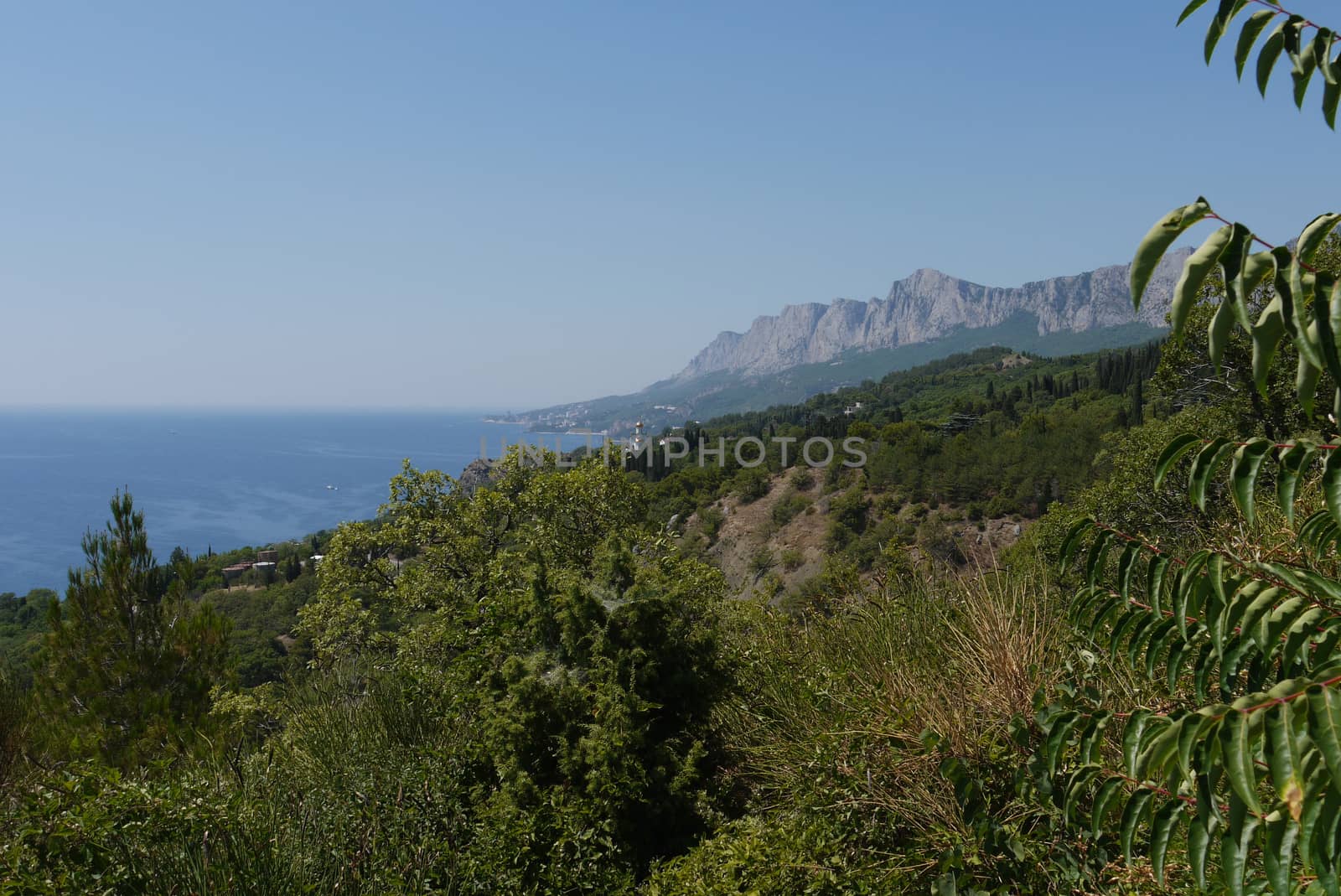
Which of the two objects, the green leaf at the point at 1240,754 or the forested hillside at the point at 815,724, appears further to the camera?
the forested hillside at the point at 815,724

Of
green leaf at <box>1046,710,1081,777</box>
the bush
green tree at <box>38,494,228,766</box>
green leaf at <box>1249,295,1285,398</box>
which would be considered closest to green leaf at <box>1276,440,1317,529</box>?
green leaf at <box>1249,295,1285,398</box>

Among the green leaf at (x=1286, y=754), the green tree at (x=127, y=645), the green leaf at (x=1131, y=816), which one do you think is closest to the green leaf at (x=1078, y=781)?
the green leaf at (x=1131, y=816)

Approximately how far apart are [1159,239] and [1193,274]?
134 mm

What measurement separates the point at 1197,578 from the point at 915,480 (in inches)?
2019

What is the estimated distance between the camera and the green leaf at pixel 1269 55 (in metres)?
1.79

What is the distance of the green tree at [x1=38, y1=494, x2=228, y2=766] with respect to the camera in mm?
9953

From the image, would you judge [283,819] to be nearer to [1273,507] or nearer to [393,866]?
[393,866]

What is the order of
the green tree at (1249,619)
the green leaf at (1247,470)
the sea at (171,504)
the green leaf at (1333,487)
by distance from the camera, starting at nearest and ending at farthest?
the green tree at (1249,619) < the green leaf at (1333,487) < the green leaf at (1247,470) < the sea at (171,504)

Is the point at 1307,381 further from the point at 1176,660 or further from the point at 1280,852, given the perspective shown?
the point at 1176,660

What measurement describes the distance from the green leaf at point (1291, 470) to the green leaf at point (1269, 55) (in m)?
0.84

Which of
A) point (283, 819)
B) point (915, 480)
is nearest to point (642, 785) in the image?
point (283, 819)

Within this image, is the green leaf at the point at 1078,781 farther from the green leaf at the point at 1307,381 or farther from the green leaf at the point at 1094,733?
the green leaf at the point at 1307,381

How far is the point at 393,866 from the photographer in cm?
420

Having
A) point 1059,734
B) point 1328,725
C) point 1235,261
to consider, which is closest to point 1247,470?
point 1235,261
